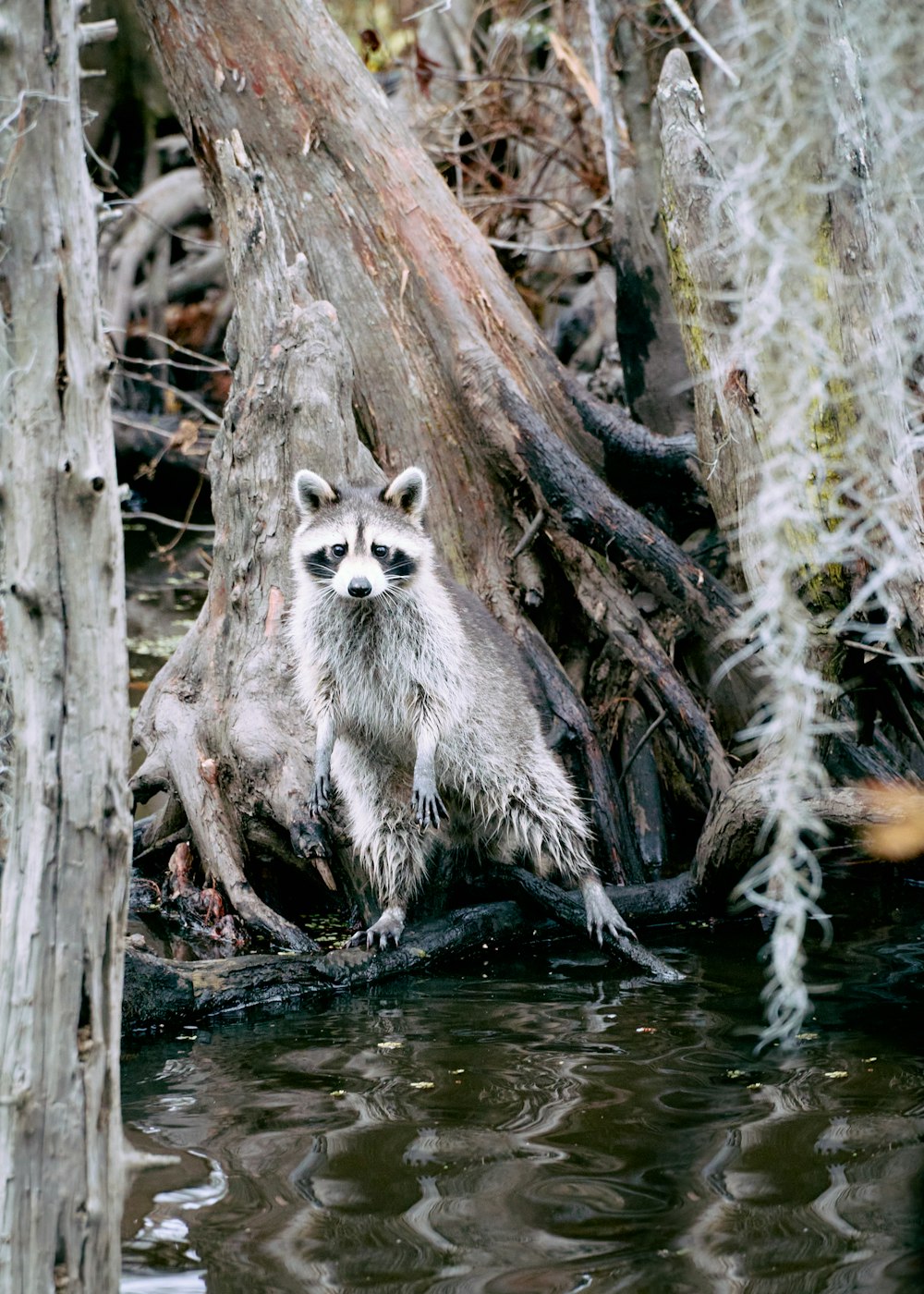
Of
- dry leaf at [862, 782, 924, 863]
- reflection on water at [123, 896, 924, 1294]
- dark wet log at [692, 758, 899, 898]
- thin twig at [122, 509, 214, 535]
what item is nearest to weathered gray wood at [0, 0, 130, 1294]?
reflection on water at [123, 896, 924, 1294]

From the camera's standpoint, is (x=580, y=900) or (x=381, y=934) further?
(x=580, y=900)

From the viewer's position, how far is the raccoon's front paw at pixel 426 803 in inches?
178

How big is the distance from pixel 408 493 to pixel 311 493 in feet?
1.09

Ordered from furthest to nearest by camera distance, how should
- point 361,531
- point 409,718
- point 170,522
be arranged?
point 170,522
point 409,718
point 361,531

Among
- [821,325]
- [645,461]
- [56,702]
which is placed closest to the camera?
[56,702]

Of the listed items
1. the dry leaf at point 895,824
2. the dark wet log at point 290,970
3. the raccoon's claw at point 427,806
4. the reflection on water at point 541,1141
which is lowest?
the reflection on water at point 541,1141

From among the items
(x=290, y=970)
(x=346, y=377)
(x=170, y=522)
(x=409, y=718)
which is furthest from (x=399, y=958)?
(x=170, y=522)

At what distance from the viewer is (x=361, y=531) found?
4480mm

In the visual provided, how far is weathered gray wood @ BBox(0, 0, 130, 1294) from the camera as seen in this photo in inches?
85.0

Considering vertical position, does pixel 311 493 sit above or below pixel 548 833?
above

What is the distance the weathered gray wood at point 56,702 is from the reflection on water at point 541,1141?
570 millimetres

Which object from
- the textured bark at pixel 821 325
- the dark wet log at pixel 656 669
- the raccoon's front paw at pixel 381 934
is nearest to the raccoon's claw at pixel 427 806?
the raccoon's front paw at pixel 381 934

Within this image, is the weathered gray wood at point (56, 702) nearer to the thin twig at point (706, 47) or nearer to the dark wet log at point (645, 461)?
the thin twig at point (706, 47)

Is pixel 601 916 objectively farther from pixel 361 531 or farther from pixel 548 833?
pixel 361 531
